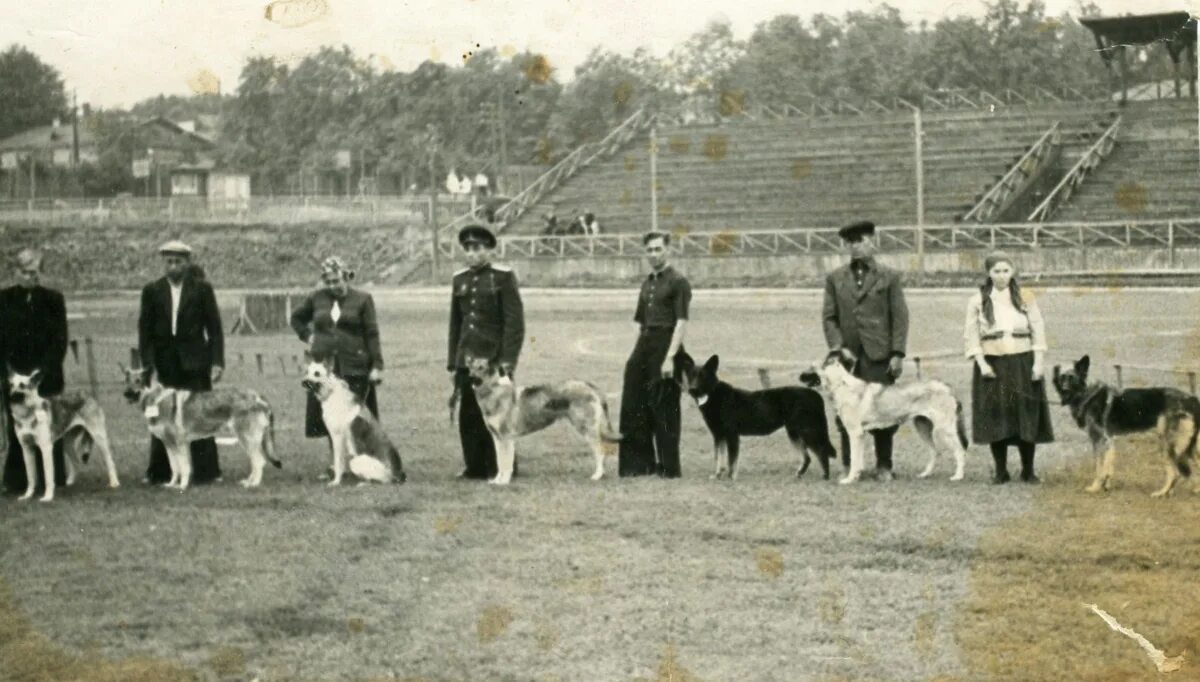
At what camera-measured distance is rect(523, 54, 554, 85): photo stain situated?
9.70 meters

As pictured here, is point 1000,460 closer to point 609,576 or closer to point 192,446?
point 609,576

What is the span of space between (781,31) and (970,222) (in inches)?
599

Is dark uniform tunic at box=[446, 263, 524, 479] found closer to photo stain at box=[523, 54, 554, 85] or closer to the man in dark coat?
photo stain at box=[523, 54, 554, 85]

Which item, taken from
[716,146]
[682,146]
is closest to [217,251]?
[682,146]

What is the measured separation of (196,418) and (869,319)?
15.4 ft

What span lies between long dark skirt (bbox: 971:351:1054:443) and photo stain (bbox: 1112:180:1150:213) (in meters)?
8.18

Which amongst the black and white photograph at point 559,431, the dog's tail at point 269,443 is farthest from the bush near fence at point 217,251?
the dog's tail at point 269,443

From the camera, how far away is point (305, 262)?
23.6m

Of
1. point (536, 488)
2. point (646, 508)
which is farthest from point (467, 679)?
point (536, 488)

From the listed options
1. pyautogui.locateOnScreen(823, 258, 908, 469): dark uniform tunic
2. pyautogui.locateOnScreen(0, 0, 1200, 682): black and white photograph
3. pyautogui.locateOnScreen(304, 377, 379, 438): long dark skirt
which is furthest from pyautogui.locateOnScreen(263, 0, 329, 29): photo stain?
pyautogui.locateOnScreen(823, 258, 908, 469): dark uniform tunic

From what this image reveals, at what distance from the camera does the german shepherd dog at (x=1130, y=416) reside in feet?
29.2

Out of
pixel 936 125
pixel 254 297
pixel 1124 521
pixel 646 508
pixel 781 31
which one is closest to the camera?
pixel 1124 521

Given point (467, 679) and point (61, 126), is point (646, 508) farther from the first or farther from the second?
point (61, 126)

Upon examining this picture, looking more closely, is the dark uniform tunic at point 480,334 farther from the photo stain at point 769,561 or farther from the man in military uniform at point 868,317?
the photo stain at point 769,561
